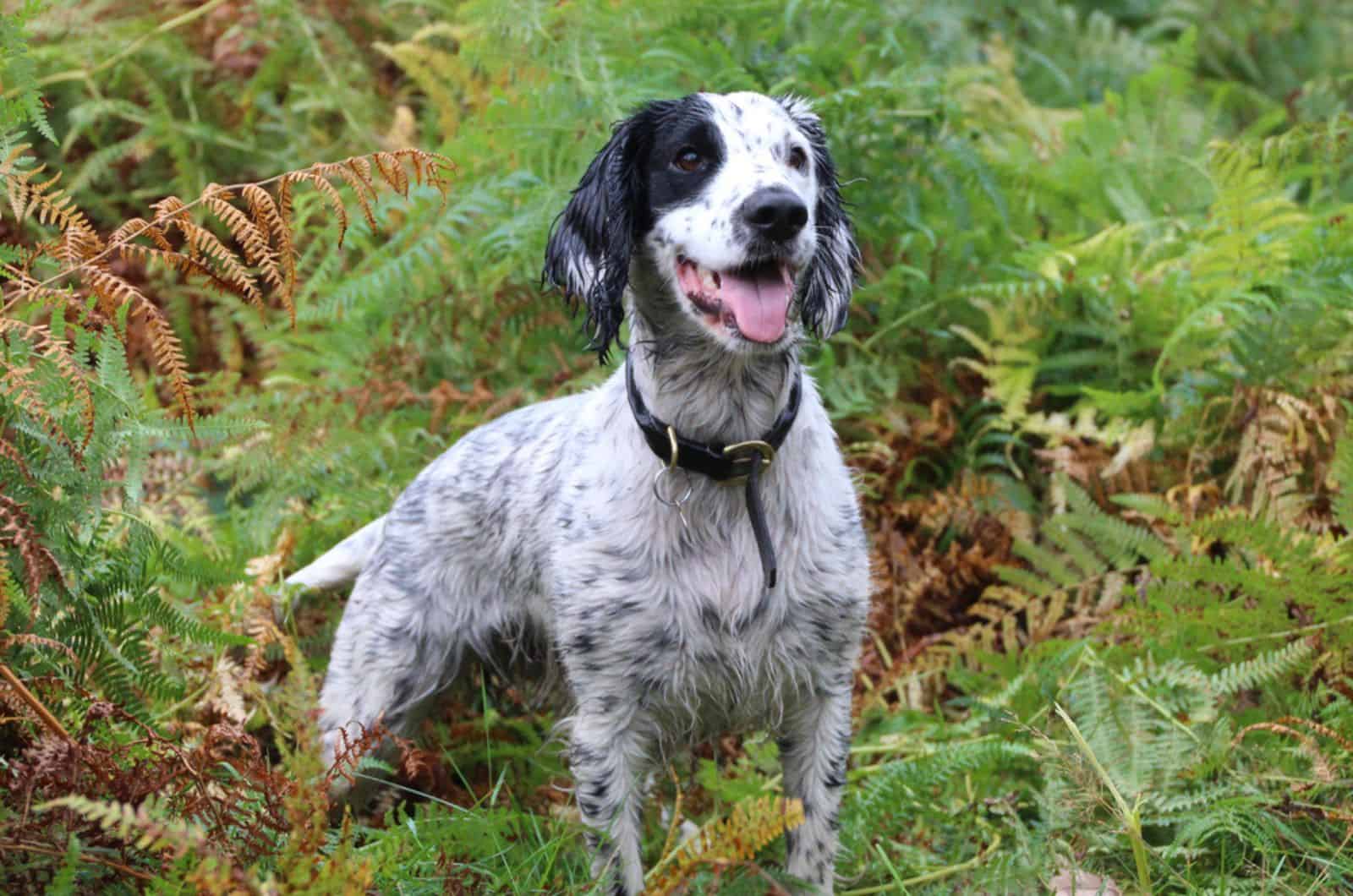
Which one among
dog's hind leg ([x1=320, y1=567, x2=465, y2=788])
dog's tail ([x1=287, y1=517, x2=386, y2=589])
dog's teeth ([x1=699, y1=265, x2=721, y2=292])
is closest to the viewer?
dog's teeth ([x1=699, y1=265, x2=721, y2=292])

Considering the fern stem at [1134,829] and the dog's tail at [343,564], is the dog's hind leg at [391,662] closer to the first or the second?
the dog's tail at [343,564]

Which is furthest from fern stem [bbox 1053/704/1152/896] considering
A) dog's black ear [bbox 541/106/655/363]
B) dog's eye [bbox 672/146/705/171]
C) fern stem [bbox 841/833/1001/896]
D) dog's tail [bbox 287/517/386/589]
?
dog's tail [bbox 287/517/386/589]

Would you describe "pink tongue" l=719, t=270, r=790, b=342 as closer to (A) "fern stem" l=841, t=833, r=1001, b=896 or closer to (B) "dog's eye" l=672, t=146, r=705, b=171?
→ (B) "dog's eye" l=672, t=146, r=705, b=171

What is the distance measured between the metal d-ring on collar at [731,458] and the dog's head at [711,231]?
211mm

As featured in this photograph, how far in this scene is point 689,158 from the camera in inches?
125

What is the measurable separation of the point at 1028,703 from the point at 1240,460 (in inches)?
47.6

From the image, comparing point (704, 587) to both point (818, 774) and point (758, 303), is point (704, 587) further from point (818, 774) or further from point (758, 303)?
point (758, 303)

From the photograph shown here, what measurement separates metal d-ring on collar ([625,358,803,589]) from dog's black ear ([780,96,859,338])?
25 centimetres

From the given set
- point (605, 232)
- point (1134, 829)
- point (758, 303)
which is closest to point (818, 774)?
point (1134, 829)

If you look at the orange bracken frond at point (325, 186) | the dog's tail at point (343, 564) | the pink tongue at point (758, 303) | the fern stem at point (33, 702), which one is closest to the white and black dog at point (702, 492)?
the pink tongue at point (758, 303)

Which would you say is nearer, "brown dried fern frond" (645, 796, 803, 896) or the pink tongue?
"brown dried fern frond" (645, 796, 803, 896)

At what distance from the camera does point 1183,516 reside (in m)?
4.07

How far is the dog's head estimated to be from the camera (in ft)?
9.72

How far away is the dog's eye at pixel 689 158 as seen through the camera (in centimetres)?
316
